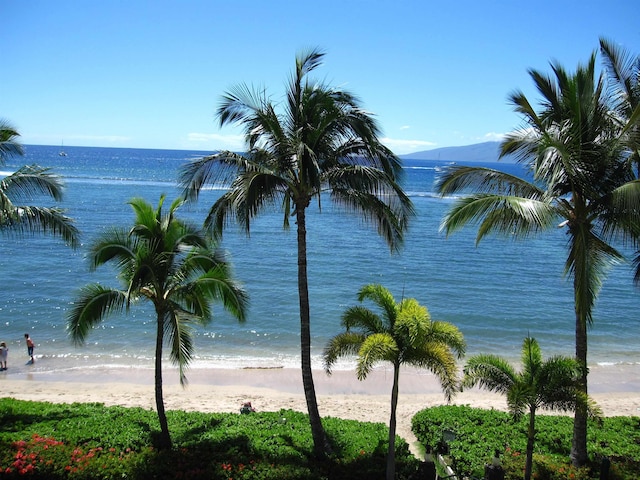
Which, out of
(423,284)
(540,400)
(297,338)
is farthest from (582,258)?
(423,284)

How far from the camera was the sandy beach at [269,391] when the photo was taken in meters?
17.5

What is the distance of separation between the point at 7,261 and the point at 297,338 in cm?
2393

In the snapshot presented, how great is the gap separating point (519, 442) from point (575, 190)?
20.0ft

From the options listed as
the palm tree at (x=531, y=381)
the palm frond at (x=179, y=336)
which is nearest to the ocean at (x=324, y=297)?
the palm frond at (x=179, y=336)

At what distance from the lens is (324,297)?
31.1m

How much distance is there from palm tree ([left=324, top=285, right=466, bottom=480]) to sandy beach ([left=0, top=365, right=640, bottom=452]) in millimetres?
6451

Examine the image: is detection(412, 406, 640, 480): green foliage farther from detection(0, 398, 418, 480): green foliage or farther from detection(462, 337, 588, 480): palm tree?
detection(462, 337, 588, 480): palm tree

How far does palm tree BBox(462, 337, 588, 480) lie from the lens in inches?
367

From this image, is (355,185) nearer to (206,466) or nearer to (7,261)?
(206,466)

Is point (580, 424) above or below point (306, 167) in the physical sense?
below

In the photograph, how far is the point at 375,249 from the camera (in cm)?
4562

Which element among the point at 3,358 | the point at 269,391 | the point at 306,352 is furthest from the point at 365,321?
the point at 3,358

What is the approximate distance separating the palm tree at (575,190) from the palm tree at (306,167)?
139 cm

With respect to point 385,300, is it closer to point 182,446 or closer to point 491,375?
point 491,375
